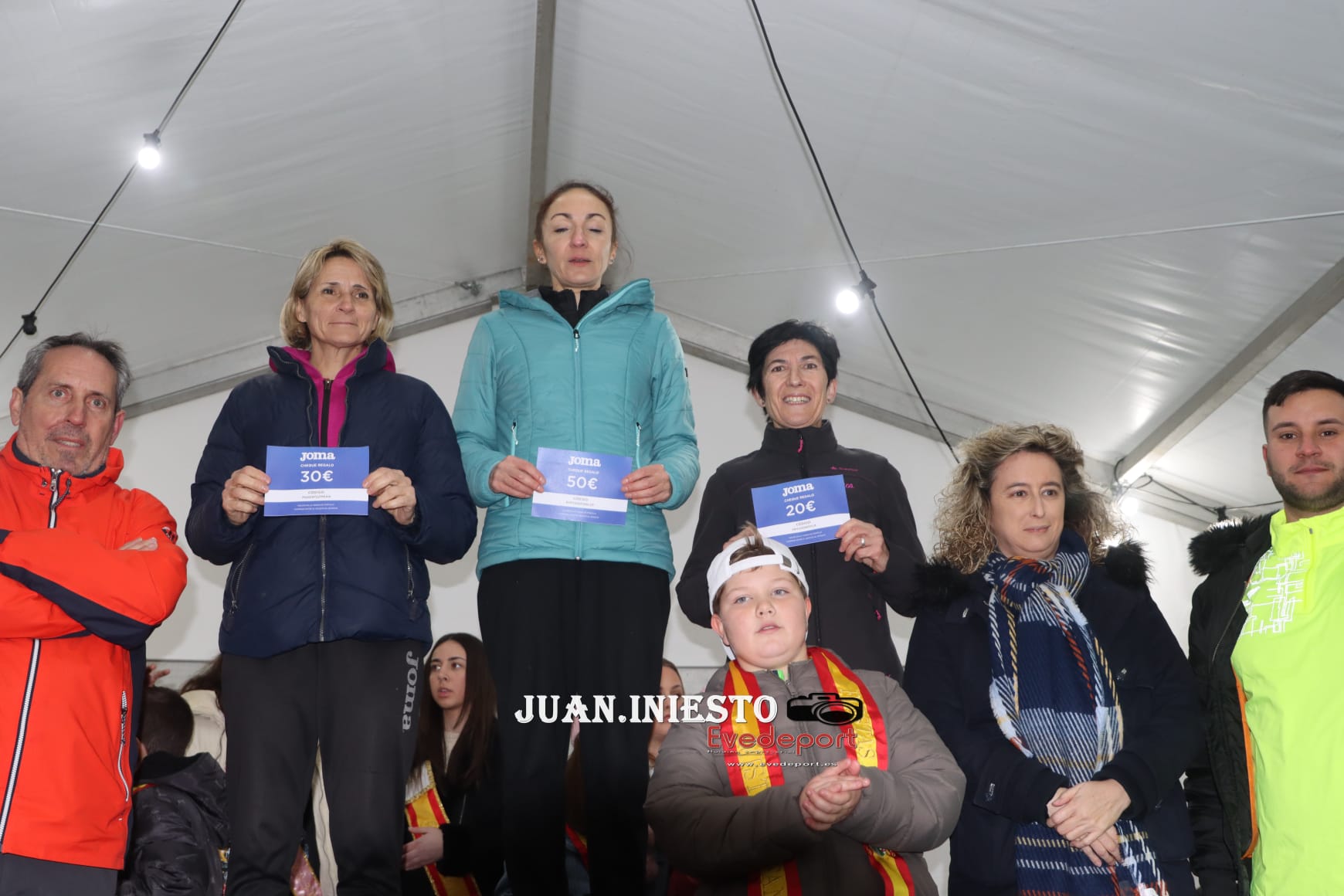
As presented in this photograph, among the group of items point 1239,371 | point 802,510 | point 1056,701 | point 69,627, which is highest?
point 1239,371

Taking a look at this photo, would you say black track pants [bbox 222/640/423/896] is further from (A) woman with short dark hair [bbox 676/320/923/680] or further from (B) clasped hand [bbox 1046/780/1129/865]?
(B) clasped hand [bbox 1046/780/1129/865]

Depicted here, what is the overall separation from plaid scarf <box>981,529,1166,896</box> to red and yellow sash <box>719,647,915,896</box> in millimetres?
383

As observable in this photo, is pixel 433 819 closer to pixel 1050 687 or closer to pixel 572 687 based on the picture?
pixel 572 687

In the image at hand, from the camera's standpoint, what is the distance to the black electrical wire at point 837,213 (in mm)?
4586

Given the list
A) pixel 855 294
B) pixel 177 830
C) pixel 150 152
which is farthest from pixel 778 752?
pixel 855 294

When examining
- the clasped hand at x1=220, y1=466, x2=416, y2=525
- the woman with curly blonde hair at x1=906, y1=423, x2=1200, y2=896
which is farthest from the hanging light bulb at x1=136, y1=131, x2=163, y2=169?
the woman with curly blonde hair at x1=906, y1=423, x2=1200, y2=896

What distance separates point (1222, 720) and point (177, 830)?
2.32m

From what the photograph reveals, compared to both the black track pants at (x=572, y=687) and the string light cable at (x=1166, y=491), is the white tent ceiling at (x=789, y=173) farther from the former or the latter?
the black track pants at (x=572, y=687)

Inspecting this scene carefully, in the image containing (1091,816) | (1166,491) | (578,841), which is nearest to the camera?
(1091,816)

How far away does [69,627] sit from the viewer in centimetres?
226

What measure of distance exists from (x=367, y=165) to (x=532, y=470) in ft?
12.5

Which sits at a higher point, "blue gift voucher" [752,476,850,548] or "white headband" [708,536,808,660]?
"blue gift voucher" [752,476,850,548]

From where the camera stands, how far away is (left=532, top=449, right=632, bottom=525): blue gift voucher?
2.44 meters

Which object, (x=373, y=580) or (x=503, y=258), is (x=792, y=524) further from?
(x=503, y=258)
